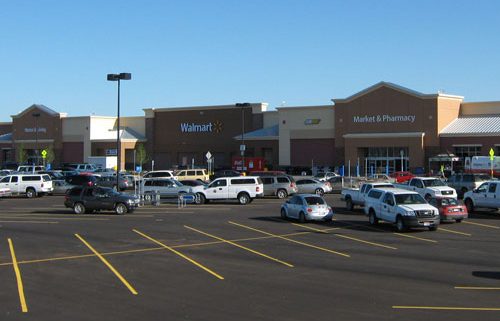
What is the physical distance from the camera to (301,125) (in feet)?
258

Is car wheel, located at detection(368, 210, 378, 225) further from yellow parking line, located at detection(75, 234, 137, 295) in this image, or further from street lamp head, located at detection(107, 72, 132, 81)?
street lamp head, located at detection(107, 72, 132, 81)

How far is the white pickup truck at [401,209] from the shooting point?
24.8 m

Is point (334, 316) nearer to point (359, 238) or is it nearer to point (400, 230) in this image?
point (359, 238)

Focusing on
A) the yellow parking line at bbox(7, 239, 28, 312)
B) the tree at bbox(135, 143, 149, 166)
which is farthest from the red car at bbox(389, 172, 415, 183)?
the tree at bbox(135, 143, 149, 166)

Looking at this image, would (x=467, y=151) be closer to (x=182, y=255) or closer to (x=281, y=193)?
(x=281, y=193)

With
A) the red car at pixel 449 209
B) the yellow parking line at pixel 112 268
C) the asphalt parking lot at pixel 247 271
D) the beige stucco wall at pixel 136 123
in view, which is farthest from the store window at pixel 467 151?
the yellow parking line at pixel 112 268

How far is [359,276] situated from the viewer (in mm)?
15422

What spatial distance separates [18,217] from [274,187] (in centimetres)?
1820

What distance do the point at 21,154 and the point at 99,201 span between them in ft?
228

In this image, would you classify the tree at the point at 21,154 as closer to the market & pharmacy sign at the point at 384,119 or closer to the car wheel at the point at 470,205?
the market & pharmacy sign at the point at 384,119

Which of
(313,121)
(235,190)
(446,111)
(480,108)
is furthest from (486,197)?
(313,121)

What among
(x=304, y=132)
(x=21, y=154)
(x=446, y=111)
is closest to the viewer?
(x=446, y=111)

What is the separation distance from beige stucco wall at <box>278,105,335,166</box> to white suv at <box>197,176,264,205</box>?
125 feet

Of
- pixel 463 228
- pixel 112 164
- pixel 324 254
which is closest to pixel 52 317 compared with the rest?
pixel 324 254
